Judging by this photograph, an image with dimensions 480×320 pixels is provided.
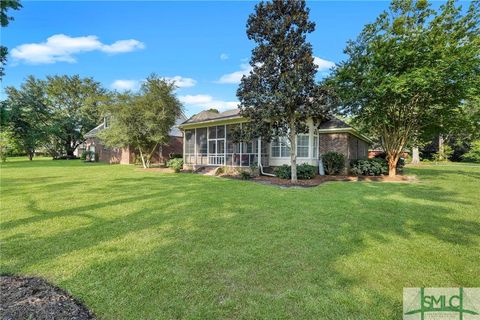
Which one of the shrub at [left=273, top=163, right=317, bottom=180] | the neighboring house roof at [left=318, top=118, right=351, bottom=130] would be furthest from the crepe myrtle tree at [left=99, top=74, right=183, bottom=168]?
the neighboring house roof at [left=318, top=118, right=351, bottom=130]

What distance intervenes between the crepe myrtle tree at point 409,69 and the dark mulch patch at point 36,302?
13.1 m

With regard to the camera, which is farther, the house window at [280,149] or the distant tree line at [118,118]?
the distant tree line at [118,118]

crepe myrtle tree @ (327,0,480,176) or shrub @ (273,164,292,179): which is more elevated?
crepe myrtle tree @ (327,0,480,176)

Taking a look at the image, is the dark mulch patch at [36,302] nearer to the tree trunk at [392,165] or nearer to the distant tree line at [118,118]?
the distant tree line at [118,118]

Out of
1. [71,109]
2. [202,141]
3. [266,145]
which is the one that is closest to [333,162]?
[266,145]

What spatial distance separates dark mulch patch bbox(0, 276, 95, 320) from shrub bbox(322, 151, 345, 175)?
14.0m

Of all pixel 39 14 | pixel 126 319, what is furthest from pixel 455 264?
pixel 39 14

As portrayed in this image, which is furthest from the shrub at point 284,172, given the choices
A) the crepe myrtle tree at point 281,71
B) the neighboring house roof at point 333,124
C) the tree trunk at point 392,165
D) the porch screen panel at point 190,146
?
the porch screen panel at point 190,146

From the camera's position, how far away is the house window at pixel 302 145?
48.4 feet

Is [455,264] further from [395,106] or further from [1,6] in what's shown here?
[395,106]

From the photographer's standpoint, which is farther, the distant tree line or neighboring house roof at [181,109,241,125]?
the distant tree line

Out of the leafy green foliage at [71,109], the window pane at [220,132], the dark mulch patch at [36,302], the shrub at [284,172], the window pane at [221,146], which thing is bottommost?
the dark mulch patch at [36,302]

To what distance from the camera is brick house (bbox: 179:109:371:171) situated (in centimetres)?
1477

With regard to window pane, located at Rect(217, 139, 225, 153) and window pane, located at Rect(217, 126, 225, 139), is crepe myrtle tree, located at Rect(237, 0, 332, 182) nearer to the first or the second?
window pane, located at Rect(217, 126, 225, 139)
